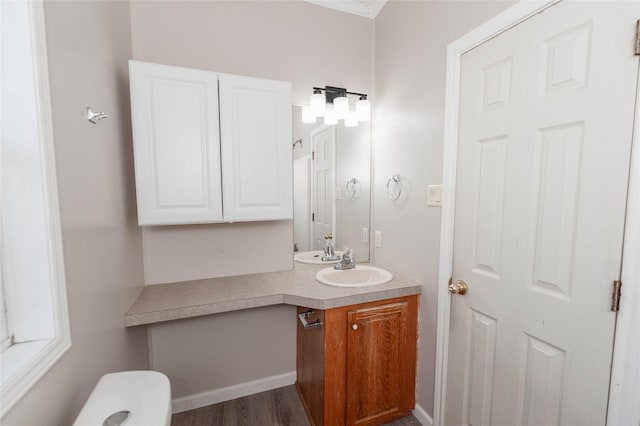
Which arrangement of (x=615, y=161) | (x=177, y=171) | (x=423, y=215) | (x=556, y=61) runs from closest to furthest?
(x=615, y=161) < (x=556, y=61) < (x=177, y=171) < (x=423, y=215)

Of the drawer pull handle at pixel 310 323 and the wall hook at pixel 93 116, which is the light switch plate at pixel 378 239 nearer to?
Result: the drawer pull handle at pixel 310 323

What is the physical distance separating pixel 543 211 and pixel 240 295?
146 centimetres

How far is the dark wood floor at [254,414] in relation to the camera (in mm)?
1722

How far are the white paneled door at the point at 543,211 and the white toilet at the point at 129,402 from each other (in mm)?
1326

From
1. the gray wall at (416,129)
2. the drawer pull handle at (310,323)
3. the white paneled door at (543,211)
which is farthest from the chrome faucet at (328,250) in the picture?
the white paneled door at (543,211)

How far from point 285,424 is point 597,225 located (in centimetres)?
190

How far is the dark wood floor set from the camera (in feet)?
5.65

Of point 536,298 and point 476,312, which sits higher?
point 536,298

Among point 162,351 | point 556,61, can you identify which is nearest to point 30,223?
point 162,351

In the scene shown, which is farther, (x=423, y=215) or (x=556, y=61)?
(x=423, y=215)

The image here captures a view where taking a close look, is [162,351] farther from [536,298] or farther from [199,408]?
[536,298]

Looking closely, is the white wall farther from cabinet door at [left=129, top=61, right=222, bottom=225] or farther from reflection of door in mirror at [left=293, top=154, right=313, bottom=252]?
cabinet door at [left=129, top=61, right=222, bottom=225]

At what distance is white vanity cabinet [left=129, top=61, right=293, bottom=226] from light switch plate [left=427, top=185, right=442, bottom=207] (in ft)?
2.71

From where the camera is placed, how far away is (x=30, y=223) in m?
0.74
